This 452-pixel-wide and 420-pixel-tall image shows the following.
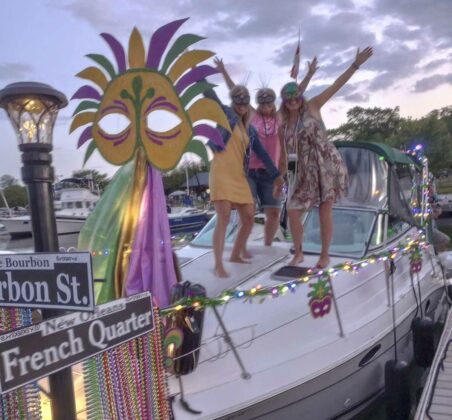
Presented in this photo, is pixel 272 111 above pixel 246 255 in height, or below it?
above

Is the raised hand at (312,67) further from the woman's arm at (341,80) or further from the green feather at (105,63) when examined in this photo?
the green feather at (105,63)

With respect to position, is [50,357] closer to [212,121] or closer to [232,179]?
[212,121]

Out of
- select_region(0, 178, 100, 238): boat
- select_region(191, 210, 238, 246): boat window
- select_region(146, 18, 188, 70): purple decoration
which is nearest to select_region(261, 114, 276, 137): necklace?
select_region(191, 210, 238, 246): boat window

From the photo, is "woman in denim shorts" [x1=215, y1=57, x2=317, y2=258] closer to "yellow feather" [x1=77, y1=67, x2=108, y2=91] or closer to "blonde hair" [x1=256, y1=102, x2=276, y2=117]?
"blonde hair" [x1=256, y1=102, x2=276, y2=117]

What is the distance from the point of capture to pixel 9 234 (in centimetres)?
3250

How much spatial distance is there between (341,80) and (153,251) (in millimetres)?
2175

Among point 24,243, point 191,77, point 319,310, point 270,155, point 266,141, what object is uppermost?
point 191,77

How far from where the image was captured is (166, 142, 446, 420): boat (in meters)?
3.12

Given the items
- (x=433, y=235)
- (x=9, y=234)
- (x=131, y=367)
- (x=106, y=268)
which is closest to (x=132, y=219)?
(x=106, y=268)

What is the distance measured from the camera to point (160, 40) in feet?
10.4

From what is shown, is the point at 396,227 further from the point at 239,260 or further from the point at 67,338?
the point at 67,338

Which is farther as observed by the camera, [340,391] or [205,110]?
[340,391]

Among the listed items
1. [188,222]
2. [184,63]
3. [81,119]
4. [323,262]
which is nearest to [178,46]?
[184,63]

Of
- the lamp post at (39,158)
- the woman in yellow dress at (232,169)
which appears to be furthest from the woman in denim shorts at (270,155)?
the lamp post at (39,158)
